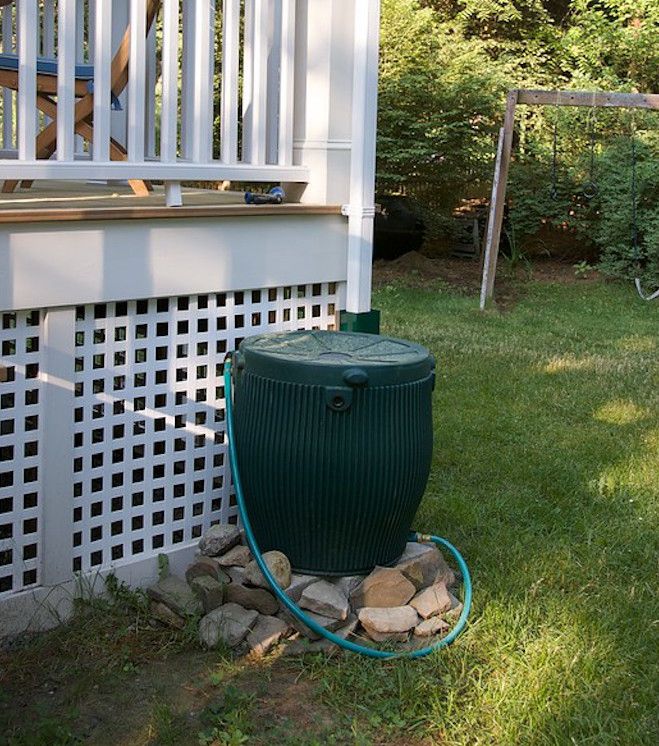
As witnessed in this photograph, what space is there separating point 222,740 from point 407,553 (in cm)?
113

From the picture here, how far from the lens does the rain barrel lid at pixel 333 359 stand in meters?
3.31

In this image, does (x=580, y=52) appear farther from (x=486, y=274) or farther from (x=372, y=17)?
(x=372, y=17)

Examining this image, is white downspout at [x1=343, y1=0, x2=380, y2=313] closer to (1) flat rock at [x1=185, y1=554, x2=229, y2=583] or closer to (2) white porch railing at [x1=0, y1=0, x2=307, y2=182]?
(2) white porch railing at [x1=0, y1=0, x2=307, y2=182]

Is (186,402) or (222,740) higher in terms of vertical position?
(186,402)

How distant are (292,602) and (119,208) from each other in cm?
137

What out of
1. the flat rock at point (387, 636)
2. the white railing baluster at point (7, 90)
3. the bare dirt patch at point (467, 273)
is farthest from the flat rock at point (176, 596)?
the bare dirt patch at point (467, 273)

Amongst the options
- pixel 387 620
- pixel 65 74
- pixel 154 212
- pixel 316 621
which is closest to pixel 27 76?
pixel 65 74

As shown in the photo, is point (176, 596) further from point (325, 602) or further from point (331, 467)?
point (331, 467)

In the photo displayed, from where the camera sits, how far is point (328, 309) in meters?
4.24

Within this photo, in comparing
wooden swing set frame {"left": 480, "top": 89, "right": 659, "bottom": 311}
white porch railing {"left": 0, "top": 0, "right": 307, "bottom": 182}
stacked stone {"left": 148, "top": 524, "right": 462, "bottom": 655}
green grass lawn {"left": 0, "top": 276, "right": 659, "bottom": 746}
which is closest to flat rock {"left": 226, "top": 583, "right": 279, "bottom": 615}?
stacked stone {"left": 148, "top": 524, "right": 462, "bottom": 655}

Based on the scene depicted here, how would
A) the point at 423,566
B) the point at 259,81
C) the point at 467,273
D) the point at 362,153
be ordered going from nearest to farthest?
the point at 423,566 → the point at 259,81 → the point at 362,153 → the point at 467,273

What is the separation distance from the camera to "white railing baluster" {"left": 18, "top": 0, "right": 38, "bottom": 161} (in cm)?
318

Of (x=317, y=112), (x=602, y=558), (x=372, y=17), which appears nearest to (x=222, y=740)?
(x=602, y=558)

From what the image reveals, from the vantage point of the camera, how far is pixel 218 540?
365 centimetres
